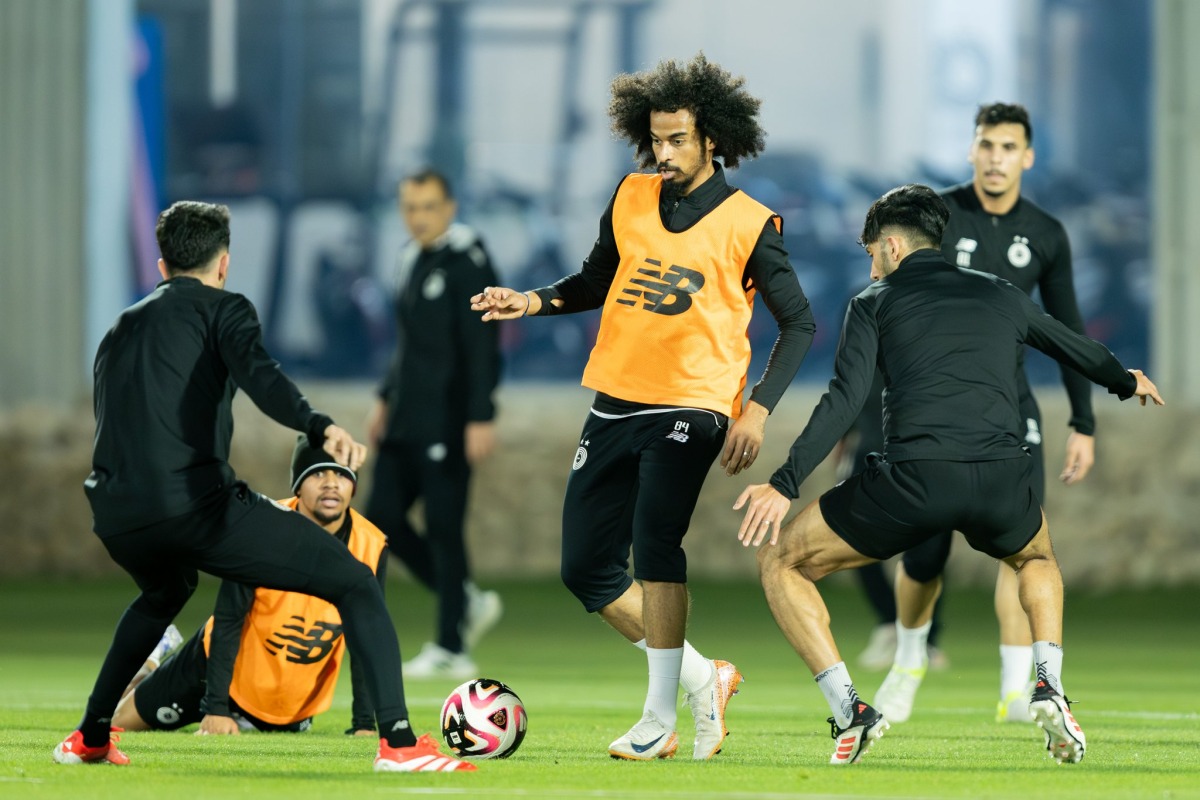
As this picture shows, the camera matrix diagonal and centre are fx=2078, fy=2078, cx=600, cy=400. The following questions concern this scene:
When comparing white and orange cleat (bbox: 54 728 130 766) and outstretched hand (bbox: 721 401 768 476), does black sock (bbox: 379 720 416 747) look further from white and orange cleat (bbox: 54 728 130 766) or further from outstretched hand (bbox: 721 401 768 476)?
outstretched hand (bbox: 721 401 768 476)

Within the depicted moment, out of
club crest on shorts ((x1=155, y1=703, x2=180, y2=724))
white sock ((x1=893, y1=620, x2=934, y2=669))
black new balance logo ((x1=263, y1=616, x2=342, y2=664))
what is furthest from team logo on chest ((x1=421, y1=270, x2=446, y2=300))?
club crest on shorts ((x1=155, y1=703, x2=180, y2=724))

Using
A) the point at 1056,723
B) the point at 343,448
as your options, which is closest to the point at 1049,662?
the point at 1056,723

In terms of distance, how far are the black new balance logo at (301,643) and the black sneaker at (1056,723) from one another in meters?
2.37

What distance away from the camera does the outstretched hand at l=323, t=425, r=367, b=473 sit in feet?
17.3

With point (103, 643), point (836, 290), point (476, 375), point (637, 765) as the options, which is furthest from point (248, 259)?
point (637, 765)

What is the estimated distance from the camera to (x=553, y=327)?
60.0 ft

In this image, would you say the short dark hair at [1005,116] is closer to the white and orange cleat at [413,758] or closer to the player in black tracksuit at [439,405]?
the player in black tracksuit at [439,405]

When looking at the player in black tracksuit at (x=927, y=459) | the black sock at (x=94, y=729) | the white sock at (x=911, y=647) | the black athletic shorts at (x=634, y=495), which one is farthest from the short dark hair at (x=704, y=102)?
the black sock at (x=94, y=729)

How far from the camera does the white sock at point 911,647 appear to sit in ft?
25.6

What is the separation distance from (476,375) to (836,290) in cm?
849

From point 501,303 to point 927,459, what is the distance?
1.37 metres

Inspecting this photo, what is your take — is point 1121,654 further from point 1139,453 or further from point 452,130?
point 452,130

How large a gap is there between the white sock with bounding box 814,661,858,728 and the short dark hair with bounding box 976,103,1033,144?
9.09 feet

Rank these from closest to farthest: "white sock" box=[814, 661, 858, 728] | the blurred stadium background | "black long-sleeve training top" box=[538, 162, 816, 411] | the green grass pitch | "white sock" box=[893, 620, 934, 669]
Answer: the green grass pitch → "white sock" box=[814, 661, 858, 728] → "black long-sleeve training top" box=[538, 162, 816, 411] → "white sock" box=[893, 620, 934, 669] → the blurred stadium background
